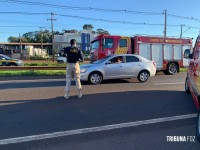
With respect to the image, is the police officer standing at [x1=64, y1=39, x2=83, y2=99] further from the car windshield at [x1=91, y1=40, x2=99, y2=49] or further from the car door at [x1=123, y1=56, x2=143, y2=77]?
the car windshield at [x1=91, y1=40, x2=99, y2=49]

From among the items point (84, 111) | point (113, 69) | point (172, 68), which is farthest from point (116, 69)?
point (172, 68)

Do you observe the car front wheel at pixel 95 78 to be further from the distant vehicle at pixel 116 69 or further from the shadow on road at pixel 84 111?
the shadow on road at pixel 84 111

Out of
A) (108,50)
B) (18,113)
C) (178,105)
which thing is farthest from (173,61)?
(18,113)

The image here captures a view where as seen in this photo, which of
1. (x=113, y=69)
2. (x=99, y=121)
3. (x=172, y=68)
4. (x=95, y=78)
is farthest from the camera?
(x=172, y=68)

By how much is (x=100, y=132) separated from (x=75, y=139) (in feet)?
1.81

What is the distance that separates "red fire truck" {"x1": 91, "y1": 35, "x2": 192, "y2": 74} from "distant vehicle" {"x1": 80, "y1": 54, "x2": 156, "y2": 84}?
3.19 meters

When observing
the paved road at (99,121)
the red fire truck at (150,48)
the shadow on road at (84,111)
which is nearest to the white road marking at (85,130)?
the paved road at (99,121)

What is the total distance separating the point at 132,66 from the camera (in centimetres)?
1166

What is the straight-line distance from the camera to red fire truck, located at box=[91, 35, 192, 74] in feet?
48.8

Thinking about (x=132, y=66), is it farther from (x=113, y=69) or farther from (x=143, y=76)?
(x=113, y=69)

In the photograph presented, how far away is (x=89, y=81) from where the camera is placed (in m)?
10.9

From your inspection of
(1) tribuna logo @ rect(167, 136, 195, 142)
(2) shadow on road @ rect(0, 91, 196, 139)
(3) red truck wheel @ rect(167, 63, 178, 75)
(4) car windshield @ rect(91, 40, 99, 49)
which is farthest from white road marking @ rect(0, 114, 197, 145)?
(3) red truck wheel @ rect(167, 63, 178, 75)

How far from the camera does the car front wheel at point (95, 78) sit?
35.7ft

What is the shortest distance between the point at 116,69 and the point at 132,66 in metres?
0.90
